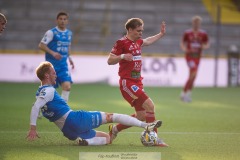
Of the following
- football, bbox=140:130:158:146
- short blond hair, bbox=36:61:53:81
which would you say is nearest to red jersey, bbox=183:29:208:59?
football, bbox=140:130:158:146

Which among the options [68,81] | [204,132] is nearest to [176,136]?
[204,132]

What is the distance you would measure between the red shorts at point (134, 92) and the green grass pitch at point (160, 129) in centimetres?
59

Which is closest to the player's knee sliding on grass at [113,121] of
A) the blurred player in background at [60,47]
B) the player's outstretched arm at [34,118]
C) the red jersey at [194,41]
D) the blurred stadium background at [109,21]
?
the player's outstretched arm at [34,118]

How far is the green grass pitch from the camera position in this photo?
880 cm

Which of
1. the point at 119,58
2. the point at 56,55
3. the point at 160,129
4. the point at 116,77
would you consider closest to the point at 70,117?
the point at 119,58

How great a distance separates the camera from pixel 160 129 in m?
11.7

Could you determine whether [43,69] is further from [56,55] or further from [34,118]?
[56,55]

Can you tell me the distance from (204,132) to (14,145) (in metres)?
3.57

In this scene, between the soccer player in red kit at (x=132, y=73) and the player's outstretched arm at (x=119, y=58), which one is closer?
the player's outstretched arm at (x=119, y=58)

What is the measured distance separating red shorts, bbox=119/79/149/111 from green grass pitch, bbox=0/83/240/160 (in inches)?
23.3

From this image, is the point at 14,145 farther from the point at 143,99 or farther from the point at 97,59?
the point at 97,59

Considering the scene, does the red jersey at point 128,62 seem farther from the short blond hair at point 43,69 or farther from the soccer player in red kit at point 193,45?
the soccer player in red kit at point 193,45

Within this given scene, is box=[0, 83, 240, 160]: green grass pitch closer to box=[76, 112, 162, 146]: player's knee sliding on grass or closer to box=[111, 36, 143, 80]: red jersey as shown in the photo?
box=[76, 112, 162, 146]: player's knee sliding on grass

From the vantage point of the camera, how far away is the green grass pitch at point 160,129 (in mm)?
8805
